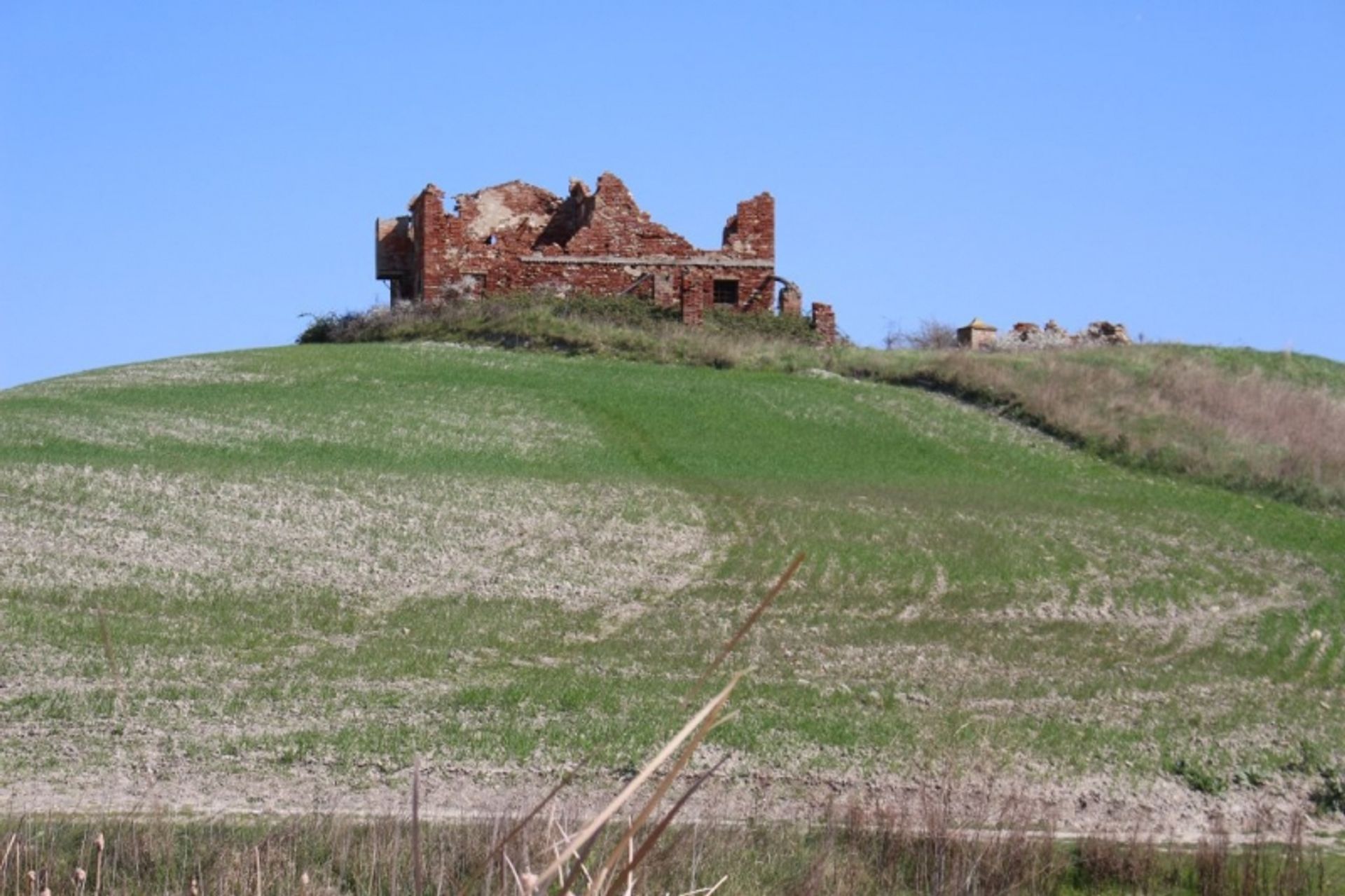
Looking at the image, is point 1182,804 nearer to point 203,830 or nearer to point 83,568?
point 203,830

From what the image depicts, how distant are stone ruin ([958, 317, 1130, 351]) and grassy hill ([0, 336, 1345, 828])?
884 cm

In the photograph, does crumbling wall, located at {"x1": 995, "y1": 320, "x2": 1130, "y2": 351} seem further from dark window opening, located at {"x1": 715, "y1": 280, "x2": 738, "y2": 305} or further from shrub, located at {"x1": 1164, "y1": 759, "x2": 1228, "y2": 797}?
shrub, located at {"x1": 1164, "y1": 759, "x2": 1228, "y2": 797}

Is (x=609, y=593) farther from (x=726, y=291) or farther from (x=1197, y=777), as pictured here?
(x=726, y=291)

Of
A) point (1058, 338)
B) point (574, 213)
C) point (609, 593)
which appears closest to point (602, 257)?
point (574, 213)

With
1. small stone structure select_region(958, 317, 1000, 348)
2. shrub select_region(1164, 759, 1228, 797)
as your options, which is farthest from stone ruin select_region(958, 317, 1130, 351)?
shrub select_region(1164, 759, 1228, 797)

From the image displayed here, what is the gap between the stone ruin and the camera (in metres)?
48.7

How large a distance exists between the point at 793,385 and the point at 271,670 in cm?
2474

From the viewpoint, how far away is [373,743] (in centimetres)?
1506

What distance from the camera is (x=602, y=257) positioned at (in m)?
50.6

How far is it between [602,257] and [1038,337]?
1240 centimetres

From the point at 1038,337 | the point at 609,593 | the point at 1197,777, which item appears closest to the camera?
the point at 1197,777

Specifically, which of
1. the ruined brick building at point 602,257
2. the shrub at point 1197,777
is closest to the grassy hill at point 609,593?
the shrub at point 1197,777

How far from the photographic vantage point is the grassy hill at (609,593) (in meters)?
15.6

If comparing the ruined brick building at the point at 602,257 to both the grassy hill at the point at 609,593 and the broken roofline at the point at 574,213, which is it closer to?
the broken roofline at the point at 574,213
